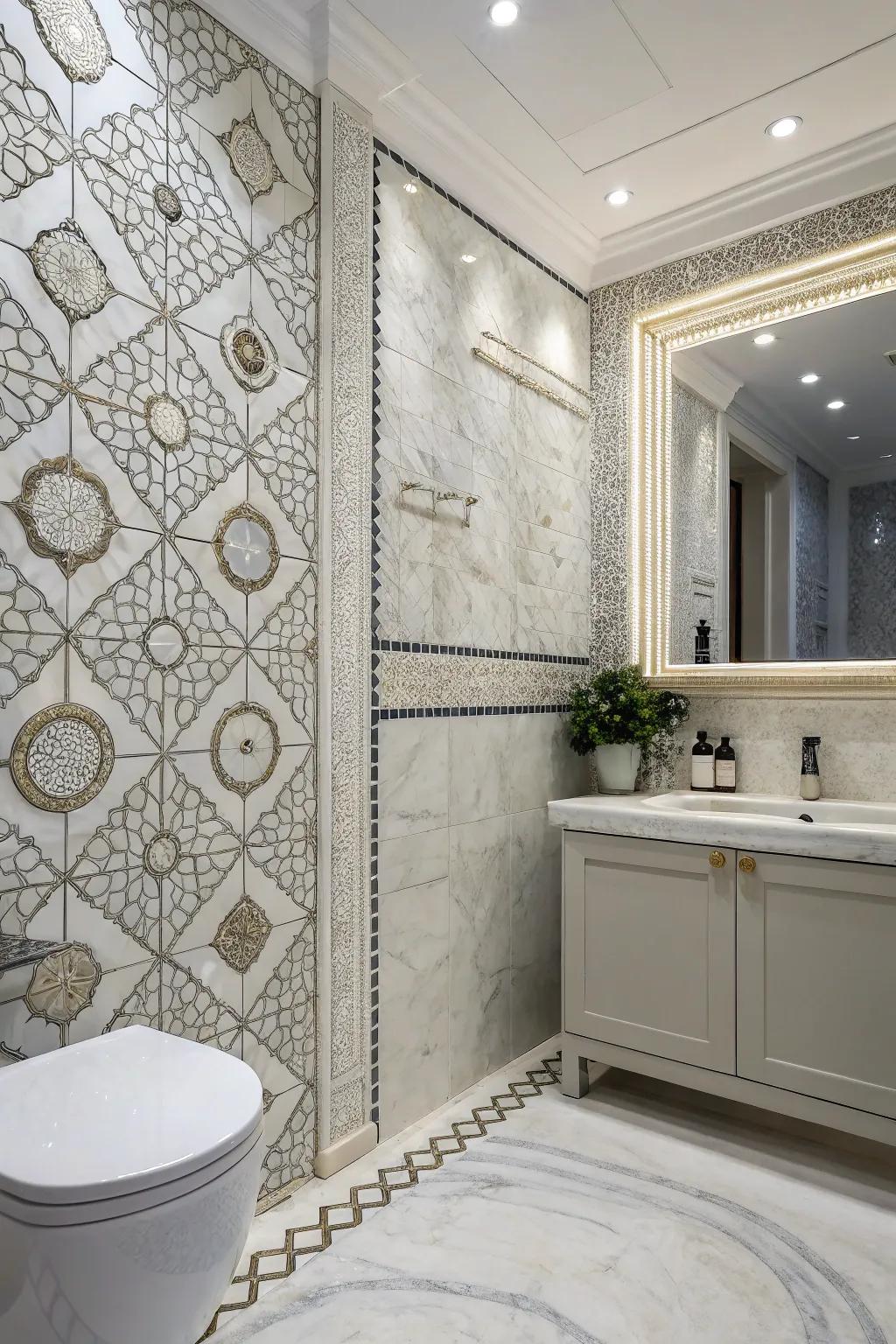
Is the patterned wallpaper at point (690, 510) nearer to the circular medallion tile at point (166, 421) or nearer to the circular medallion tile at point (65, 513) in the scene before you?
the circular medallion tile at point (166, 421)

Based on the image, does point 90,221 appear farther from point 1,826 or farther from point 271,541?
point 1,826

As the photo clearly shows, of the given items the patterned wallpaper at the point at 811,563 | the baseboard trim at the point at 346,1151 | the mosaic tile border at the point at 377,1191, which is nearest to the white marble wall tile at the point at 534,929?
the mosaic tile border at the point at 377,1191

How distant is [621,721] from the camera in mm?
2578

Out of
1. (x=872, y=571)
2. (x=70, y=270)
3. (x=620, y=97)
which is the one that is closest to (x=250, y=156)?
(x=70, y=270)

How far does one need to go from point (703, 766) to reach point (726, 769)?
0.07 meters

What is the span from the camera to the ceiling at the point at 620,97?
184 centimetres

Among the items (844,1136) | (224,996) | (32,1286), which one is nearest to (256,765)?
(224,996)

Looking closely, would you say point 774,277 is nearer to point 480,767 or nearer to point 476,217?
point 476,217

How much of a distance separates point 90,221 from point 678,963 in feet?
6.70

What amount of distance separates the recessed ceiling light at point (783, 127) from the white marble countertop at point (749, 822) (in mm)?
1795

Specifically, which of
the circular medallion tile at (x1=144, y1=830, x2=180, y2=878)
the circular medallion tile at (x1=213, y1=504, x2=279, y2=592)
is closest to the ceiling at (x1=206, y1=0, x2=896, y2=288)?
the circular medallion tile at (x1=213, y1=504, x2=279, y2=592)

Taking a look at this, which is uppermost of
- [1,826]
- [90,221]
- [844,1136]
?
[90,221]

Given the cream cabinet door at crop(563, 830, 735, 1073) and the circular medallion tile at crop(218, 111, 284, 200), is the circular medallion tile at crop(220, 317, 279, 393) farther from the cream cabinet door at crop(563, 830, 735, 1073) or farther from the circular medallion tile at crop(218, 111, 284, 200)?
the cream cabinet door at crop(563, 830, 735, 1073)

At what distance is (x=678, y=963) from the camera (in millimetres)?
2133
